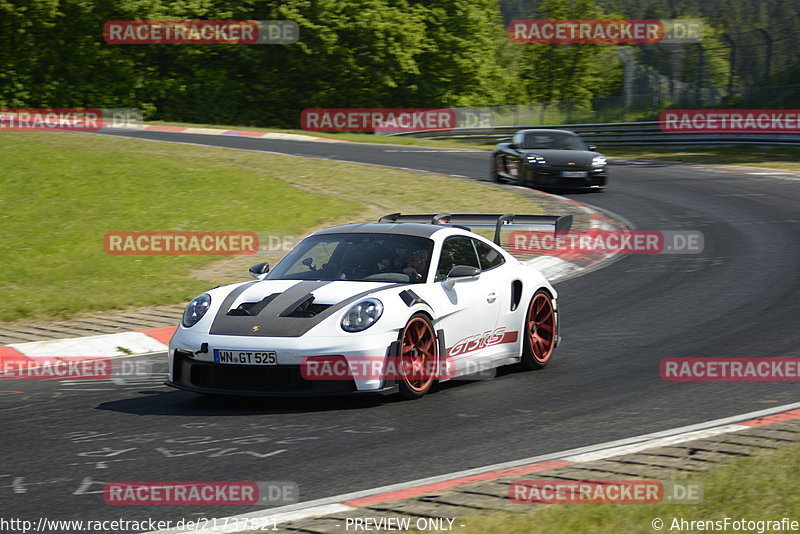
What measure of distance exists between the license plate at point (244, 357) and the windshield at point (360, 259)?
1268 mm

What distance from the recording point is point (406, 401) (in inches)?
295

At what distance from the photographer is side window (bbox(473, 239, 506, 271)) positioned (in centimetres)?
880

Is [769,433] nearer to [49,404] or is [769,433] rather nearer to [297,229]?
[49,404]

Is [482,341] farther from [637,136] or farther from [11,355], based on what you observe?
[637,136]

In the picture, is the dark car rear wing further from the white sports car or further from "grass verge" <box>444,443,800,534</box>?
"grass verge" <box>444,443,800,534</box>

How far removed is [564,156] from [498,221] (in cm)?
1349

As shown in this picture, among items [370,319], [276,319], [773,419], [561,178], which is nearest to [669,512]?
[773,419]

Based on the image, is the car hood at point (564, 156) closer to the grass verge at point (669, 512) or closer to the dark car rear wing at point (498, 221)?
the dark car rear wing at point (498, 221)

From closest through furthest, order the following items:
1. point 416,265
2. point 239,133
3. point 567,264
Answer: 1. point 416,265
2. point 567,264
3. point 239,133

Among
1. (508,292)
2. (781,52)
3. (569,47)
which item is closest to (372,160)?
(781,52)

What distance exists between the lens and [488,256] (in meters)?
8.91

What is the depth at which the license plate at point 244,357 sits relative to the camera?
7.07m

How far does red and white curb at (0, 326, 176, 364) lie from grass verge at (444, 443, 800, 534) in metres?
5.98

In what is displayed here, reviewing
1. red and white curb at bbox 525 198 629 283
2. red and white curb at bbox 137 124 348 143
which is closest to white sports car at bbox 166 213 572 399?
red and white curb at bbox 525 198 629 283
